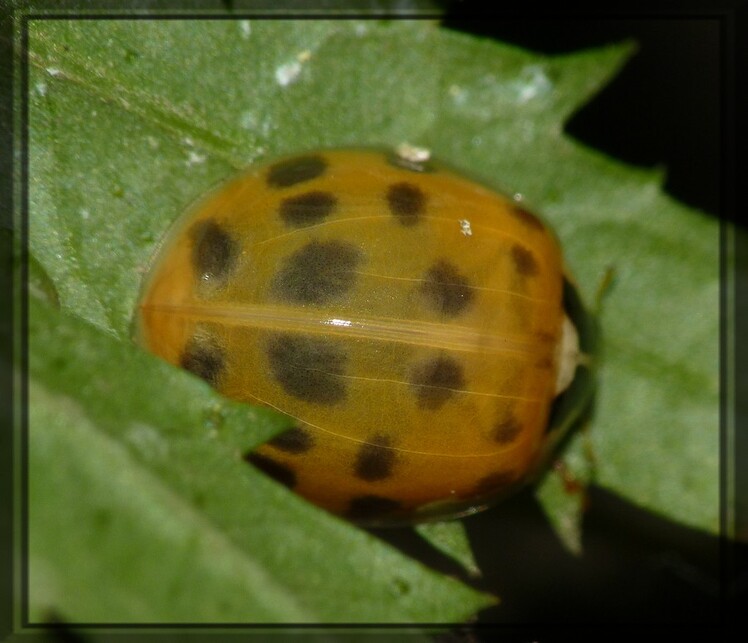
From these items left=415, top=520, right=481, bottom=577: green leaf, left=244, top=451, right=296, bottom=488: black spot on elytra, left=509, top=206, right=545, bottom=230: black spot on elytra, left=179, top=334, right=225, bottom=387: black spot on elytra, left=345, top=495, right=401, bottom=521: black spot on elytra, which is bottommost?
left=415, top=520, right=481, bottom=577: green leaf

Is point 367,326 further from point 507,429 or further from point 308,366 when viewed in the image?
point 507,429

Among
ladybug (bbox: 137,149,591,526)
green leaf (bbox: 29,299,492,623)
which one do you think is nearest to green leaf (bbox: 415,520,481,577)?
ladybug (bbox: 137,149,591,526)

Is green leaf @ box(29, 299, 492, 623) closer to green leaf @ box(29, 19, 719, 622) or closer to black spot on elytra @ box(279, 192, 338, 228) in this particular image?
green leaf @ box(29, 19, 719, 622)

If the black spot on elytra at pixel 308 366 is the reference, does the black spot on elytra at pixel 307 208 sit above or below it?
above

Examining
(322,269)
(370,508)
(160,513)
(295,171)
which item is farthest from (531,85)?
(160,513)

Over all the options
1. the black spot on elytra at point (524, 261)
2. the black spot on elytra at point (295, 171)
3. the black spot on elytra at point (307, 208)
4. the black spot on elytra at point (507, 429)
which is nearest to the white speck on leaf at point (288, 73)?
the black spot on elytra at point (295, 171)

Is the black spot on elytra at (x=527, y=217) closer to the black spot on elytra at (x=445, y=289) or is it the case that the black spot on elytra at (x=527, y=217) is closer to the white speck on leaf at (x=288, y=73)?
the black spot on elytra at (x=445, y=289)

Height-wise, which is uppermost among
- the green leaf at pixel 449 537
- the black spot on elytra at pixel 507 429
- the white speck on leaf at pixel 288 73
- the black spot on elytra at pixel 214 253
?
the white speck on leaf at pixel 288 73
